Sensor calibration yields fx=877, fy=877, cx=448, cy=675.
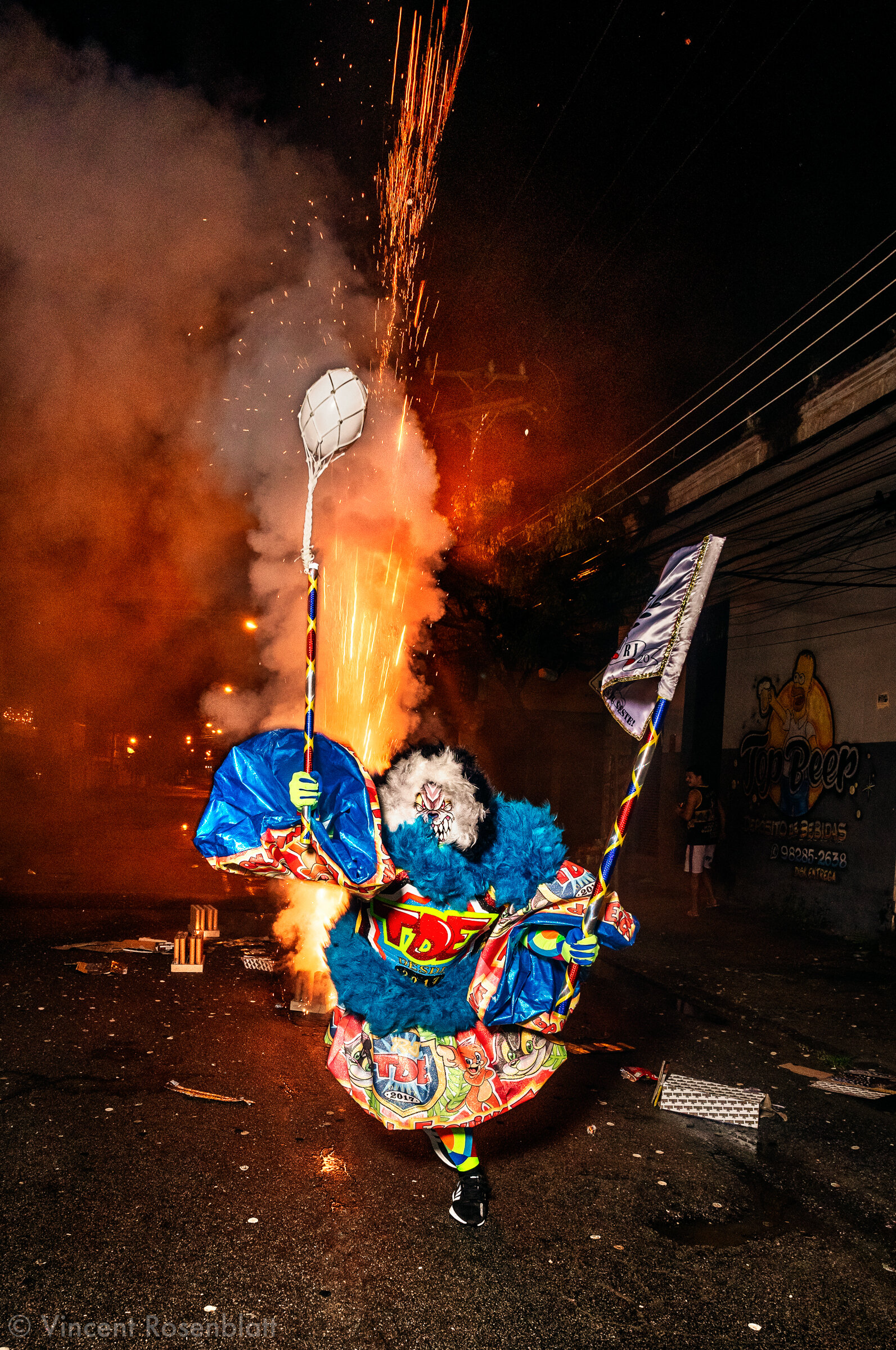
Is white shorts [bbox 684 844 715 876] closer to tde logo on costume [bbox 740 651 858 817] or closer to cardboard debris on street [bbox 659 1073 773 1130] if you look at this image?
tde logo on costume [bbox 740 651 858 817]

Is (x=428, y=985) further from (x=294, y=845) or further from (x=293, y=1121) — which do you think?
(x=293, y=1121)

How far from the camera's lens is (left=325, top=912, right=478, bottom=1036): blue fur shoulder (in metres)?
3.38

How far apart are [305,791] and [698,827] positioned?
8349mm

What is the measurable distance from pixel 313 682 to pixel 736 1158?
3.23 meters

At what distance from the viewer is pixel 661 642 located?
362 cm

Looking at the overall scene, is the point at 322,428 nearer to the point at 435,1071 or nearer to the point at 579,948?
the point at 579,948

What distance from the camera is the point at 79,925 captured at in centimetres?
873

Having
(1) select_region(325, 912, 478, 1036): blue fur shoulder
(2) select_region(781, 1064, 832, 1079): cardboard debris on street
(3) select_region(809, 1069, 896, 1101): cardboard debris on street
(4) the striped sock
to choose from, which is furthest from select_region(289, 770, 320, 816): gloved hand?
(2) select_region(781, 1064, 832, 1079): cardboard debris on street

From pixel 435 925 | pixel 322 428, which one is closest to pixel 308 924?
pixel 435 925

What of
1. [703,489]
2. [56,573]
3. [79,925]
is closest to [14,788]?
[56,573]

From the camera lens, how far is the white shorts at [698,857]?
1057cm

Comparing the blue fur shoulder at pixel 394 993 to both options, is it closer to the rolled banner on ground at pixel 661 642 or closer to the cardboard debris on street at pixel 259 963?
the rolled banner on ground at pixel 661 642

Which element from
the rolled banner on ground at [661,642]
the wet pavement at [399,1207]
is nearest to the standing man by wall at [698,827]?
the wet pavement at [399,1207]

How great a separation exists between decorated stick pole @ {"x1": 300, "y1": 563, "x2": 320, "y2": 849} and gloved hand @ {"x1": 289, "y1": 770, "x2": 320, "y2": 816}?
0.14 feet
